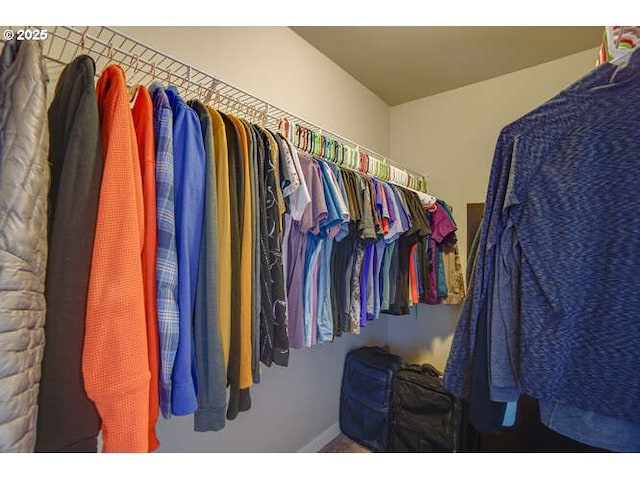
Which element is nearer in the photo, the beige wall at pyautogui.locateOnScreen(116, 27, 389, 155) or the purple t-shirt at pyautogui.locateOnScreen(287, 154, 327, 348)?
the purple t-shirt at pyautogui.locateOnScreen(287, 154, 327, 348)

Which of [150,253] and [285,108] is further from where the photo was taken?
[285,108]

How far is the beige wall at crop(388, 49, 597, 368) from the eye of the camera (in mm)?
1774

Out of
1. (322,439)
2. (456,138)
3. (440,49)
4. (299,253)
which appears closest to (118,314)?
(299,253)

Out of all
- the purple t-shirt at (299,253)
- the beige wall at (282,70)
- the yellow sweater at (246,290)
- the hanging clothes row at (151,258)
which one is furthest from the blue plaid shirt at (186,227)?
the beige wall at (282,70)

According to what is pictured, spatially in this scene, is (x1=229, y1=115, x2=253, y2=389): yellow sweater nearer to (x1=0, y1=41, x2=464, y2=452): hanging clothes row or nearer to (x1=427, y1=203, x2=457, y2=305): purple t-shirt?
(x1=0, y1=41, x2=464, y2=452): hanging clothes row

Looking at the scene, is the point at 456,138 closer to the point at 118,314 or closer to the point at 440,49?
the point at 440,49

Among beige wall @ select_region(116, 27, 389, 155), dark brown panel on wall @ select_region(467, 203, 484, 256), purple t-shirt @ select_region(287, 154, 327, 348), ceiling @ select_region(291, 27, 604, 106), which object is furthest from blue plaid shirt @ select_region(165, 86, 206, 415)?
dark brown panel on wall @ select_region(467, 203, 484, 256)

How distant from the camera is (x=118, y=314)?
46 centimetres

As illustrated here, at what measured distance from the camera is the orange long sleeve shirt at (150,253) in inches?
21.2

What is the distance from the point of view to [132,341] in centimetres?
46

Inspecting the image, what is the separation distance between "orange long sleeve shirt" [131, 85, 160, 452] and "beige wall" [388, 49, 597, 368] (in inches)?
75.0

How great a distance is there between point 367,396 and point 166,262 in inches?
65.2
